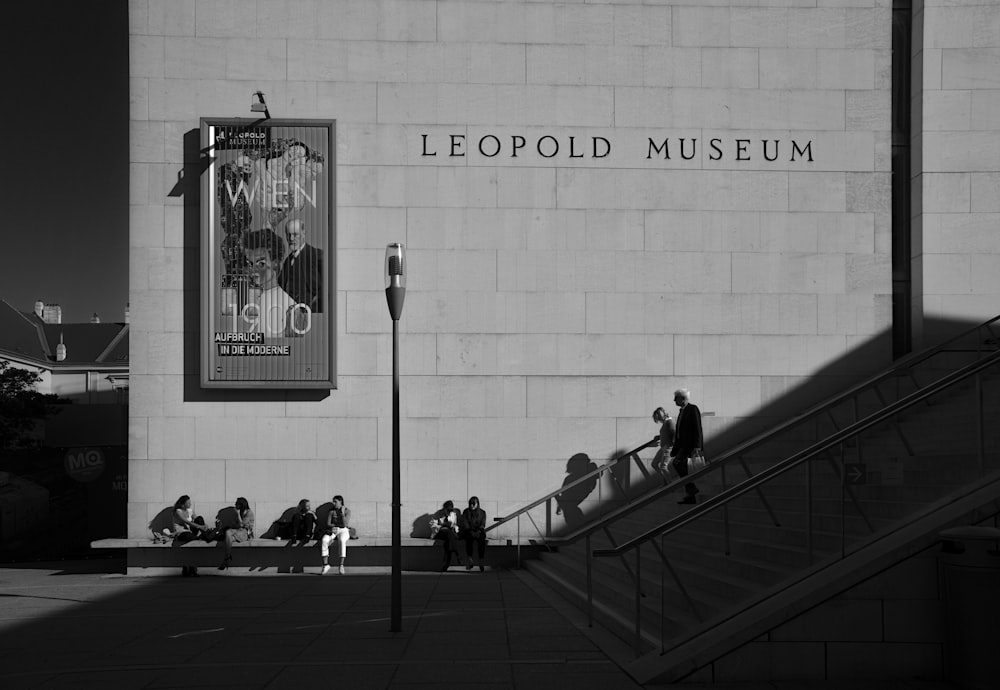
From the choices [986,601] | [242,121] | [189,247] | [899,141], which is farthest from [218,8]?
[986,601]

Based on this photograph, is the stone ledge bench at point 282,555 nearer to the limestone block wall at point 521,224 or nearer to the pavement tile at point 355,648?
the limestone block wall at point 521,224

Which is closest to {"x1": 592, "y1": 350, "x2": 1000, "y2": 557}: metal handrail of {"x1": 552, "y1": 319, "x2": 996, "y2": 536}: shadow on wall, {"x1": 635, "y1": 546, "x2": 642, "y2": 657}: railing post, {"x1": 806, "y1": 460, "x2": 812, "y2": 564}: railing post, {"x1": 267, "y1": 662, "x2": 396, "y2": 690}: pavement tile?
{"x1": 806, "y1": 460, "x2": 812, "y2": 564}: railing post

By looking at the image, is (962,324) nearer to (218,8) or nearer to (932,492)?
(932,492)

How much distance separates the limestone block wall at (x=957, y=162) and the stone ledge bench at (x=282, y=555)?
370 inches

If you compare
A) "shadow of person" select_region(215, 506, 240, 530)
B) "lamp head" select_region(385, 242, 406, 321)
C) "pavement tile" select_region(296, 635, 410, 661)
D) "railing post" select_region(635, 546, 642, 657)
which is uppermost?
"lamp head" select_region(385, 242, 406, 321)

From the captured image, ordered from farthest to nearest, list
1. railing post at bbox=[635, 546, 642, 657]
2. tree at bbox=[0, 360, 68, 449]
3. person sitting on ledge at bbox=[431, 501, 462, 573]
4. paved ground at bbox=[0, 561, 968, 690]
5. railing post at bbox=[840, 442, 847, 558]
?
tree at bbox=[0, 360, 68, 449]
person sitting on ledge at bbox=[431, 501, 462, 573]
railing post at bbox=[635, 546, 642, 657]
paved ground at bbox=[0, 561, 968, 690]
railing post at bbox=[840, 442, 847, 558]

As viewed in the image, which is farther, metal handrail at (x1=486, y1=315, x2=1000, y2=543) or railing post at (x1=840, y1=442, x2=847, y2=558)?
metal handrail at (x1=486, y1=315, x2=1000, y2=543)

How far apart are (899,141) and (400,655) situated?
1541 centimetres

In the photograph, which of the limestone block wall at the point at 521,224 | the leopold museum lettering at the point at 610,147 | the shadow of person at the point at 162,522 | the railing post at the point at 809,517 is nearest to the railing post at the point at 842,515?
the railing post at the point at 809,517

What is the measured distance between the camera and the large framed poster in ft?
65.0

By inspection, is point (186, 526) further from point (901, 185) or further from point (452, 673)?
point (901, 185)

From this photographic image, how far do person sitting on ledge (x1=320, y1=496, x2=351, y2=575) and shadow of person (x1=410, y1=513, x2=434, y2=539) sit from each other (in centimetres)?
124

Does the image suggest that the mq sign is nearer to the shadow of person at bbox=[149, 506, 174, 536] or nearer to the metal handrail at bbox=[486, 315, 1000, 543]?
the shadow of person at bbox=[149, 506, 174, 536]

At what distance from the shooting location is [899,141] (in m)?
20.9
